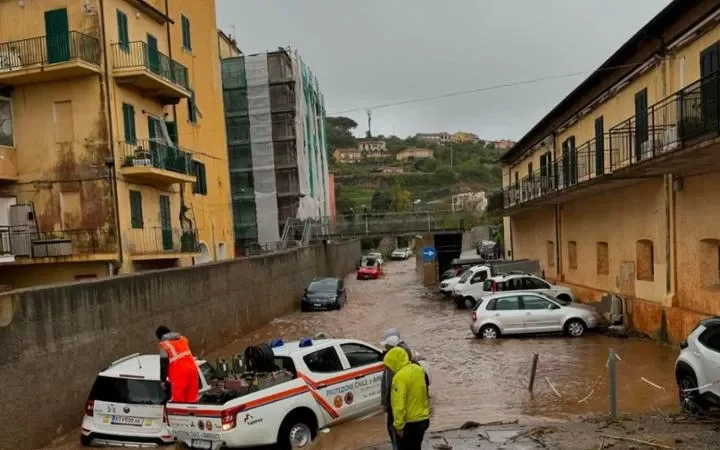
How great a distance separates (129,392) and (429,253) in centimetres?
3316

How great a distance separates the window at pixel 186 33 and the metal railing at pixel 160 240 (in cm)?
927

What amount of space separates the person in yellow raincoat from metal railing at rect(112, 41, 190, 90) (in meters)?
17.5

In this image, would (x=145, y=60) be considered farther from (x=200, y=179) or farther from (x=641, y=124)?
(x=641, y=124)

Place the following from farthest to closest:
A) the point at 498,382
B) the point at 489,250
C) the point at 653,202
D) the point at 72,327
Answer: the point at 489,250
the point at 653,202
the point at 498,382
the point at 72,327

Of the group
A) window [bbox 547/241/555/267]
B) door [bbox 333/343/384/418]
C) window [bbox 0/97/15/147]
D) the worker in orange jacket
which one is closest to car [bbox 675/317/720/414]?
door [bbox 333/343/384/418]

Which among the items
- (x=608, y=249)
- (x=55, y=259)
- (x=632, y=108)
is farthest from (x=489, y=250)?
(x=55, y=259)

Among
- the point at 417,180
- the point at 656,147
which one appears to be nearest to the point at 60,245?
the point at 656,147

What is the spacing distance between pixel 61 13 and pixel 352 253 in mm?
43446

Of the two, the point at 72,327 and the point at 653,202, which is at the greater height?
the point at 653,202

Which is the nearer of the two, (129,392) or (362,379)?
(129,392)

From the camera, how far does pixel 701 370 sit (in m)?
8.59

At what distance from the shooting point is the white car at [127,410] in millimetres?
9016

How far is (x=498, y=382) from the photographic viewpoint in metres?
13.4

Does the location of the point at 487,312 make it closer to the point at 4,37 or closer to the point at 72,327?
the point at 72,327
